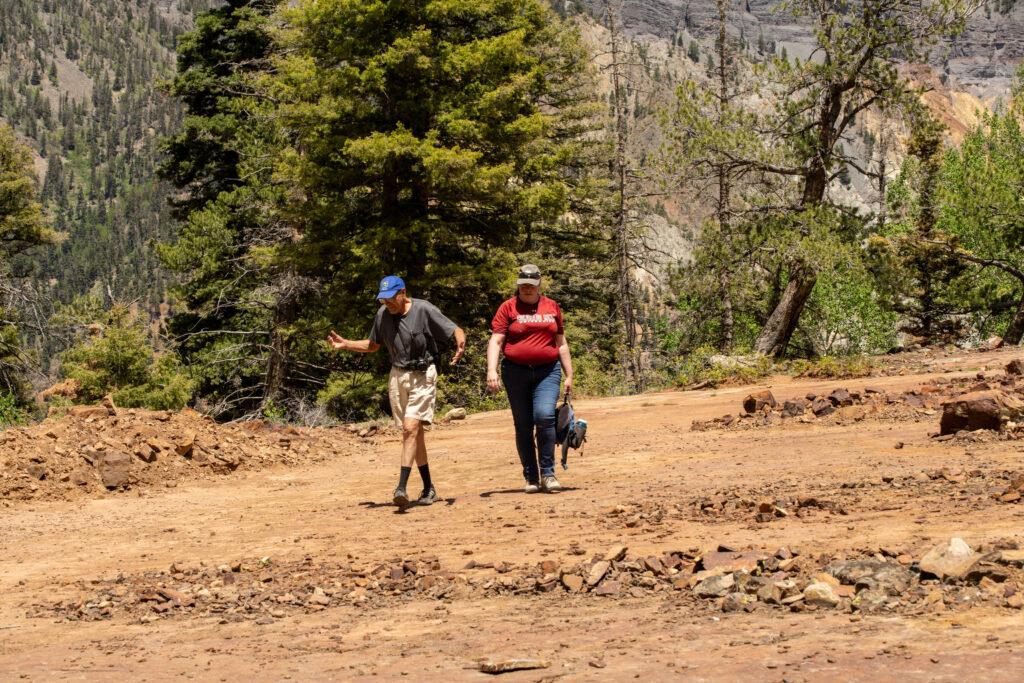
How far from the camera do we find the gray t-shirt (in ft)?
31.9

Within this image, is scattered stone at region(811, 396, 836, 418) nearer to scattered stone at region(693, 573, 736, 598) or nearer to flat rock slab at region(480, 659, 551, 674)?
scattered stone at region(693, 573, 736, 598)

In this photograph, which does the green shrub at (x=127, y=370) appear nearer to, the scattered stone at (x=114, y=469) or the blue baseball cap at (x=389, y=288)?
the scattered stone at (x=114, y=469)

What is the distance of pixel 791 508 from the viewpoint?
811 centimetres

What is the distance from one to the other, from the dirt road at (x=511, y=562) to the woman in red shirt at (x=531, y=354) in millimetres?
747

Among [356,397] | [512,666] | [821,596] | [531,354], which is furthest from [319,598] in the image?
[356,397]

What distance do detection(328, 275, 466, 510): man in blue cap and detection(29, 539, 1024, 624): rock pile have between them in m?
1.97

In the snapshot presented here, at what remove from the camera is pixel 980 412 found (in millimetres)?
11055

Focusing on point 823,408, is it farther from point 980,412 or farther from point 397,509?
point 397,509

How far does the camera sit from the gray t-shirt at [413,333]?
9.72 m

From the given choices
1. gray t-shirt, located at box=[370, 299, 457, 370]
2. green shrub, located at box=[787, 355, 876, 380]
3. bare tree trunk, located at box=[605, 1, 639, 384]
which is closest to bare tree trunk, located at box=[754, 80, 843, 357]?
green shrub, located at box=[787, 355, 876, 380]

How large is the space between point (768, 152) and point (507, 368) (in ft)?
53.7

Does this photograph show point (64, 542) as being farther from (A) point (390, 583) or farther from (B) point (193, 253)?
(B) point (193, 253)

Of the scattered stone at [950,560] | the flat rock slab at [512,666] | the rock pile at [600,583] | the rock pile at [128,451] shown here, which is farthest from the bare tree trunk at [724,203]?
the flat rock slab at [512,666]

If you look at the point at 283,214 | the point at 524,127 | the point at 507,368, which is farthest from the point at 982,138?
the point at 507,368
